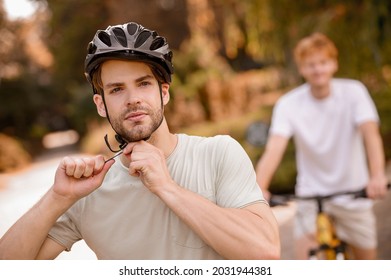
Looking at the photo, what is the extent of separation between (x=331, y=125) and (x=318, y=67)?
1.06 feet

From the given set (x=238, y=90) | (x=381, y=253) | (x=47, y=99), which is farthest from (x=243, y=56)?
(x=381, y=253)

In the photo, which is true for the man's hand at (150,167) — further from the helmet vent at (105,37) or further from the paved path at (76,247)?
the paved path at (76,247)

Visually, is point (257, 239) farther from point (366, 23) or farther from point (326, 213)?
point (366, 23)

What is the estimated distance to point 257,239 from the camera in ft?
5.36

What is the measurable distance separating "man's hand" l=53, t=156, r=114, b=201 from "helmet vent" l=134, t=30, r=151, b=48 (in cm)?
35

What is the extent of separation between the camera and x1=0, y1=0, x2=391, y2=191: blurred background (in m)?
5.85

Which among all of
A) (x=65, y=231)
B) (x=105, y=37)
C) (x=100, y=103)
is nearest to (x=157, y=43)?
(x=105, y=37)

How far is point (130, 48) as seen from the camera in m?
1.69

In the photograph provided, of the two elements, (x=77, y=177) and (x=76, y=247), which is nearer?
(x=77, y=177)

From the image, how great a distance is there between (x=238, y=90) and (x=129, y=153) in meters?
11.2

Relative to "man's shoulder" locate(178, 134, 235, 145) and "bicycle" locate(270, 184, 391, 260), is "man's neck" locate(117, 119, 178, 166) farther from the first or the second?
"bicycle" locate(270, 184, 391, 260)

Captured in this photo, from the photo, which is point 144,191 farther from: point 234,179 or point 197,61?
point 197,61

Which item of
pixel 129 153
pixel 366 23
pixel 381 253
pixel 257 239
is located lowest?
pixel 381 253

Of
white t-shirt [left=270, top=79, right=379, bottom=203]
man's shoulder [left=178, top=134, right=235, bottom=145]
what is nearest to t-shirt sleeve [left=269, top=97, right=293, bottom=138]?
white t-shirt [left=270, top=79, right=379, bottom=203]
